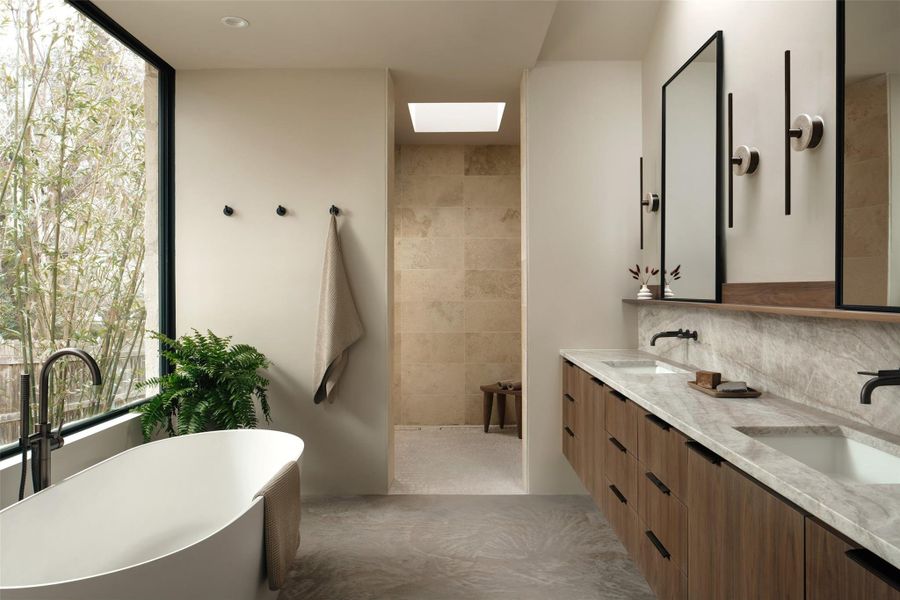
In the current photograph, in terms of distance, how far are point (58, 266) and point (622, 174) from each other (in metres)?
3.08

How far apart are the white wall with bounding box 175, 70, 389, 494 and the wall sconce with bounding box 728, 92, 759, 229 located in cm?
191

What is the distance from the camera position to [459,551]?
2662 millimetres

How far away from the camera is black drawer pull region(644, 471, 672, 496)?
1.76 meters

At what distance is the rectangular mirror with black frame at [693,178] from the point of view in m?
2.49

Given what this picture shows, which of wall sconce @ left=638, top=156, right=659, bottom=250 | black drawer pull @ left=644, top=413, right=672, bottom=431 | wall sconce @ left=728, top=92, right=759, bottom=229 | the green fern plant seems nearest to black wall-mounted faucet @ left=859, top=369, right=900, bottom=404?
black drawer pull @ left=644, top=413, right=672, bottom=431

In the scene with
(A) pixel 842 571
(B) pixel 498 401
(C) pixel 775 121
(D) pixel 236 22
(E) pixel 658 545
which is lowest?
(B) pixel 498 401

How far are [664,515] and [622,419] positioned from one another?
489mm

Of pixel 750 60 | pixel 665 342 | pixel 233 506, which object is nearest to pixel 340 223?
pixel 233 506

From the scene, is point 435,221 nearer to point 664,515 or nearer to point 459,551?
point 459,551

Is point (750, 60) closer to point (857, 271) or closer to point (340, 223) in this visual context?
point (857, 271)

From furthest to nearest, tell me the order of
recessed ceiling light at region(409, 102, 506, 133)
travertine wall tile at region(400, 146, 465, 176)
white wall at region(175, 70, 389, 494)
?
travertine wall tile at region(400, 146, 465, 176) → recessed ceiling light at region(409, 102, 506, 133) → white wall at region(175, 70, 389, 494)

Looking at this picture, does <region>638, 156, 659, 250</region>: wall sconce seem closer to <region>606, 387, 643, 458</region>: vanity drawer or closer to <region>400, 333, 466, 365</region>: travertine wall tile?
<region>606, 387, 643, 458</region>: vanity drawer

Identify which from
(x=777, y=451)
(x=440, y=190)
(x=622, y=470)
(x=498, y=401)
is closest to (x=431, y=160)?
(x=440, y=190)

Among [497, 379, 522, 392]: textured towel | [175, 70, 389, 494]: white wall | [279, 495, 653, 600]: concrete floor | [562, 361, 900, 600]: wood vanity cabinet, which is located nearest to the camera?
[562, 361, 900, 600]: wood vanity cabinet
